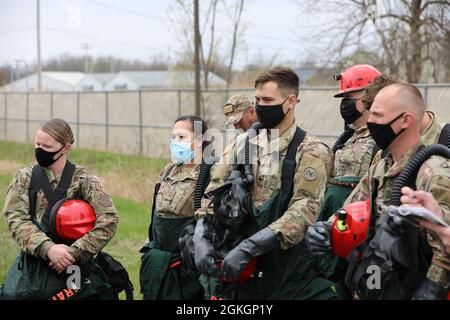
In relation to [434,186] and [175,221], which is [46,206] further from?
[434,186]

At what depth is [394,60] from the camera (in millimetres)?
20359

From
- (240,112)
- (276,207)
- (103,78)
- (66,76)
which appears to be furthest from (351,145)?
(66,76)

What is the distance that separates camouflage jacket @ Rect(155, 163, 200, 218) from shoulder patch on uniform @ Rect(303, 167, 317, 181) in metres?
1.42

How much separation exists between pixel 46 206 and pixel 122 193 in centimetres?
908

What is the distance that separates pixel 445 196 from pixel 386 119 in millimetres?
538

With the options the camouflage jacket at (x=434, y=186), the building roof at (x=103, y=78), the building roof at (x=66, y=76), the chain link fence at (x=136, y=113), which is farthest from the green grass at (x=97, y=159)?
the building roof at (x=66, y=76)

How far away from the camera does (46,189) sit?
531 cm

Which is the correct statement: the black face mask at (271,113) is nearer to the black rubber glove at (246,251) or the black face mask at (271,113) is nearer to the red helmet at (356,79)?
the black rubber glove at (246,251)

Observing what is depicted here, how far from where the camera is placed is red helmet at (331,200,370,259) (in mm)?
3938
